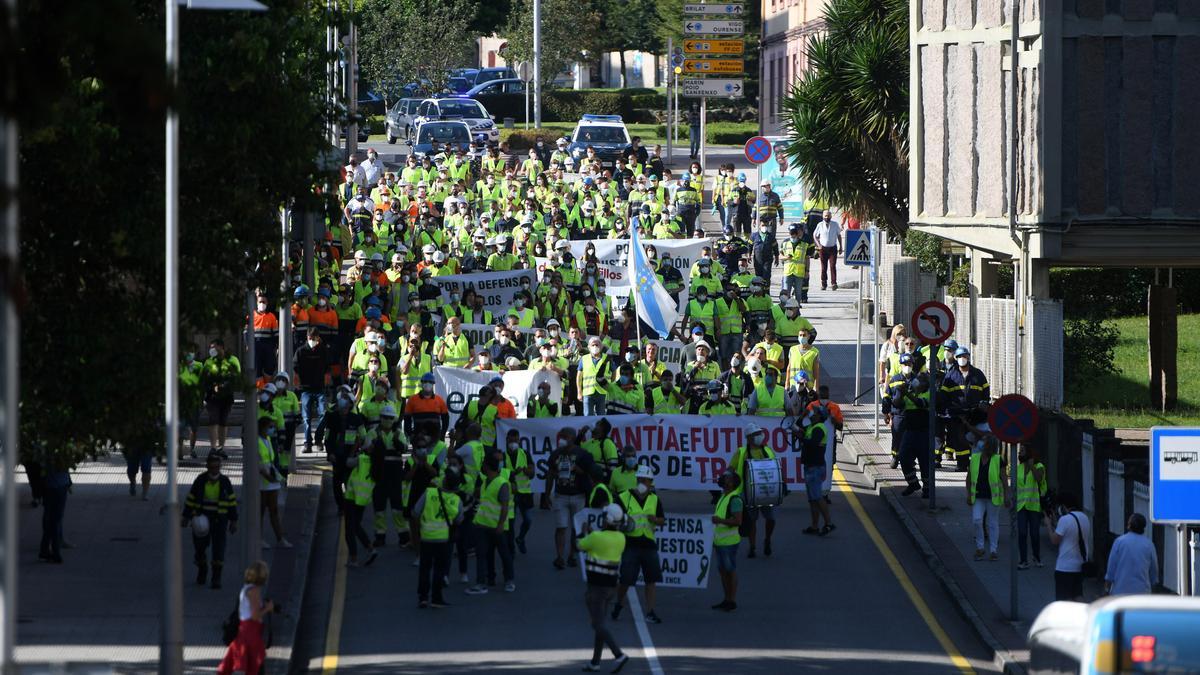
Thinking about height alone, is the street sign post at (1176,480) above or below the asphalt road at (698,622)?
above

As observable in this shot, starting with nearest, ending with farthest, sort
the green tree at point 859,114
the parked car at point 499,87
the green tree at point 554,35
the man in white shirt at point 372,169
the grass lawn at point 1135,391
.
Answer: the grass lawn at point 1135,391, the green tree at point 859,114, the man in white shirt at point 372,169, the green tree at point 554,35, the parked car at point 499,87

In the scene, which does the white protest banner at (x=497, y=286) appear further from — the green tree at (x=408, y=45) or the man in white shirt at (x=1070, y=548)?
the green tree at (x=408, y=45)

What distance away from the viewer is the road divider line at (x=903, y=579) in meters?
18.7

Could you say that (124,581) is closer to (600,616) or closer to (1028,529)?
(600,616)

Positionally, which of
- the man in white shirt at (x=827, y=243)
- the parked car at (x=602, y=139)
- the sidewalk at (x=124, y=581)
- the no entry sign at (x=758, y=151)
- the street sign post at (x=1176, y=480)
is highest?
the parked car at (x=602, y=139)

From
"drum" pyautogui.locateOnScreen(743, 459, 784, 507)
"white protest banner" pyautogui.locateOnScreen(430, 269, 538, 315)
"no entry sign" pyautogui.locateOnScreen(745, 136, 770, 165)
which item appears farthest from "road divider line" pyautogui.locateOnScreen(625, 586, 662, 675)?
"no entry sign" pyautogui.locateOnScreen(745, 136, 770, 165)

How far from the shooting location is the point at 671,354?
29266mm

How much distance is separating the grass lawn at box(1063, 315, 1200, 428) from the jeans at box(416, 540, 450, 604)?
14361mm

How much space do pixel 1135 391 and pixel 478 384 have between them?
13310mm

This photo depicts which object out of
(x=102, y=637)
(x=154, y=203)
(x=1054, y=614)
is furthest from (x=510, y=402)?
(x=1054, y=614)

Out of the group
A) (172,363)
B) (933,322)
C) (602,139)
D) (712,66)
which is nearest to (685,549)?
(933,322)

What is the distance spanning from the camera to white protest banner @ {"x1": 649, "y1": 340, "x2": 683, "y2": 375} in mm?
29172

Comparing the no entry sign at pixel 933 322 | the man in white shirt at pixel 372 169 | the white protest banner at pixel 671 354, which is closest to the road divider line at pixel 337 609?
the white protest banner at pixel 671 354

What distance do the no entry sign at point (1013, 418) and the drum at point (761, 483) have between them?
294 cm
